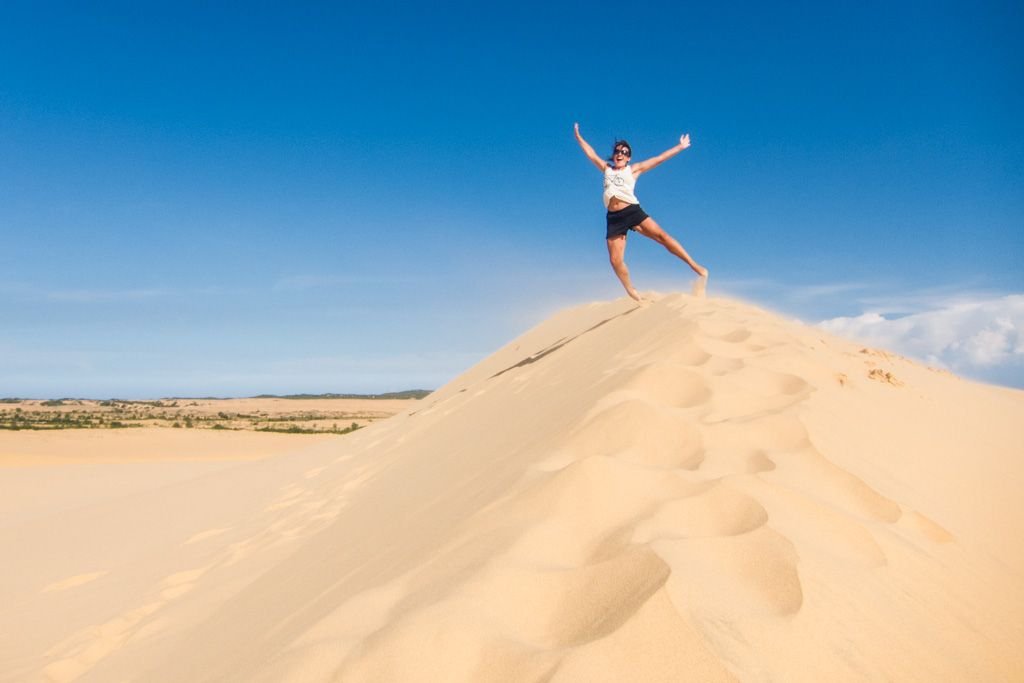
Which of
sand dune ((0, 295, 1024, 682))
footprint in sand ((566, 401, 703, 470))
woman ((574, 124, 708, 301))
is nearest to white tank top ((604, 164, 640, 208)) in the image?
woman ((574, 124, 708, 301))

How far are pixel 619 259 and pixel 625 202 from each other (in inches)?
21.8

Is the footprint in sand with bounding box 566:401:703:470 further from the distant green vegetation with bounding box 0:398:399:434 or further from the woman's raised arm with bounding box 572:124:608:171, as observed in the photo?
the distant green vegetation with bounding box 0:398:399:434

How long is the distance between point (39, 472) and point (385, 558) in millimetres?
12828

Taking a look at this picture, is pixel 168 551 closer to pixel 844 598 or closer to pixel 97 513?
pixel 97 513

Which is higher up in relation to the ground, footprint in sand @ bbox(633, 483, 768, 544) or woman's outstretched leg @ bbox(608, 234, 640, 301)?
woman's outstretched leg @ bbox(608, 234, 640, 301)

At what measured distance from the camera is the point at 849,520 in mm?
1879

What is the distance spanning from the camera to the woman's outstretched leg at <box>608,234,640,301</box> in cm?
595

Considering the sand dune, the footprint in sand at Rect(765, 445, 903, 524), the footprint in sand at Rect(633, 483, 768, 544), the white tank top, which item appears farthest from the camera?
the white tank top

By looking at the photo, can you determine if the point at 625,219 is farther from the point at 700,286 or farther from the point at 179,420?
the point at 179,420

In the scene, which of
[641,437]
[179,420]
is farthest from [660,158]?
[179,420]

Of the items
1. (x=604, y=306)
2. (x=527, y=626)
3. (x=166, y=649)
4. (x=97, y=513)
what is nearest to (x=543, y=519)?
(x=527, y=626)

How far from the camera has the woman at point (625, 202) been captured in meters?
5.80

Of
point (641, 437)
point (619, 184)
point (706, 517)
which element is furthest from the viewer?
point (619, 184)

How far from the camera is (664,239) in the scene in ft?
19.3
